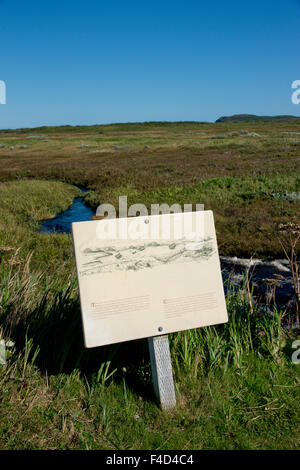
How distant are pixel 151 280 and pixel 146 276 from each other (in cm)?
6

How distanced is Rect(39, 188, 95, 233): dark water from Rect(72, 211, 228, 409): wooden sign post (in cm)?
1303

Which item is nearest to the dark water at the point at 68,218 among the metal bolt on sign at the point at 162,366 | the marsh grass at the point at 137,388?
the marsh grass at the point at 137,388

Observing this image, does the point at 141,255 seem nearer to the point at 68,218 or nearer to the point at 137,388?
the point at 137,388

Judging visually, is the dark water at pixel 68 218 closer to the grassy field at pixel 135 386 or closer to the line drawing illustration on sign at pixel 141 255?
the grassy field at pixel 135 386

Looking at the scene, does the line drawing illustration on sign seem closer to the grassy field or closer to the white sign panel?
the white sign panel

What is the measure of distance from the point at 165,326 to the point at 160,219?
93 centimetres

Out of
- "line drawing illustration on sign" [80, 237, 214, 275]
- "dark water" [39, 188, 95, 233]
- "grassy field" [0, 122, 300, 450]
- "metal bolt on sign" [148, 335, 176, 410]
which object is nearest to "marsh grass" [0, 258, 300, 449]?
"grassy field" [0, 122, 300, 450]

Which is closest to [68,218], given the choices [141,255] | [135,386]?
[135,386]

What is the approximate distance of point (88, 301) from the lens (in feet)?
10.2

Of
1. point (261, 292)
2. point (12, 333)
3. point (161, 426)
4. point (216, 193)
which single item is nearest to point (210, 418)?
point (161, 426)

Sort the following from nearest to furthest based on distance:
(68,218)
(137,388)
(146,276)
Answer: (146,276) < (137,388) < (68,218)

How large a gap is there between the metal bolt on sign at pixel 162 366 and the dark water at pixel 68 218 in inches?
517

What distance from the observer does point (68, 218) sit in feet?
63.0
